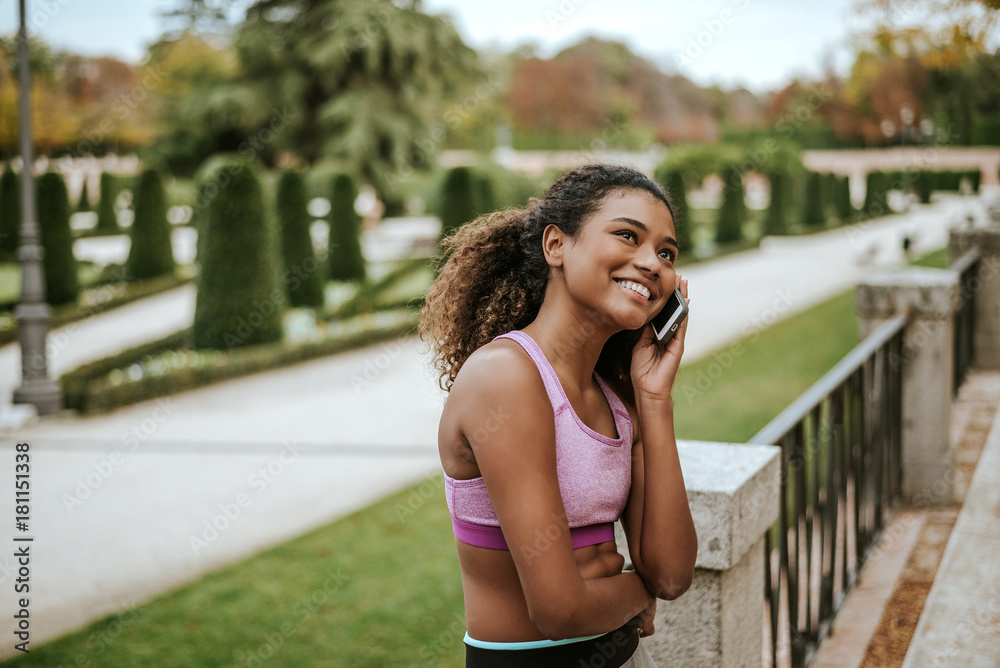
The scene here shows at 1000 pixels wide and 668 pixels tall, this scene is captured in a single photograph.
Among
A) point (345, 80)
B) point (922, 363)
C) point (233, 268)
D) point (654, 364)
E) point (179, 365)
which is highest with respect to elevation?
point (345, 80)

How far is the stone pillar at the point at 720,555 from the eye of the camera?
1.97 m

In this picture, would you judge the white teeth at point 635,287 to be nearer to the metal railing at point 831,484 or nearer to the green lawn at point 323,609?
the metal railing at point 831,484

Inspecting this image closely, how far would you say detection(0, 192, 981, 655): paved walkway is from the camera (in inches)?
207

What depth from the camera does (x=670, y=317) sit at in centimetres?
169


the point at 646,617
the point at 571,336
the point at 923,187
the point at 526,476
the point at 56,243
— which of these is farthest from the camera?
the point at 923,187

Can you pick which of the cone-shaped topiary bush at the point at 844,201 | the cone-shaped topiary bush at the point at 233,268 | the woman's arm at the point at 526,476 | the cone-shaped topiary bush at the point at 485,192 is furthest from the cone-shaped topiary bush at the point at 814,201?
the woman's arm at the point at 526,476

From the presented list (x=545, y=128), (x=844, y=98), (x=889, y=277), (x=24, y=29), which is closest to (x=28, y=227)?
(x=24, y=29)

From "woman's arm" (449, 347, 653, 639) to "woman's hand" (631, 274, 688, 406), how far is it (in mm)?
307

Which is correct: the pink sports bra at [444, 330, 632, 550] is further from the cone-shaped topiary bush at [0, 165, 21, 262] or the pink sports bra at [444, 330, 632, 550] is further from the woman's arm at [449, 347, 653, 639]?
the cone-shaped topiary bush at [0, 165, 21, 262]

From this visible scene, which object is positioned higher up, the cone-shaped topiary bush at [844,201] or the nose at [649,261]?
the nose at [649,261]

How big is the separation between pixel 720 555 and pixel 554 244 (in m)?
0.86

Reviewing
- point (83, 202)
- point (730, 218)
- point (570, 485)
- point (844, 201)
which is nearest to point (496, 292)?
point (570, 485)

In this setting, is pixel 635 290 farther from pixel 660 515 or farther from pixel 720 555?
pixel 720 555

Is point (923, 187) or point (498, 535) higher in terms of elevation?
point (498, 535)
